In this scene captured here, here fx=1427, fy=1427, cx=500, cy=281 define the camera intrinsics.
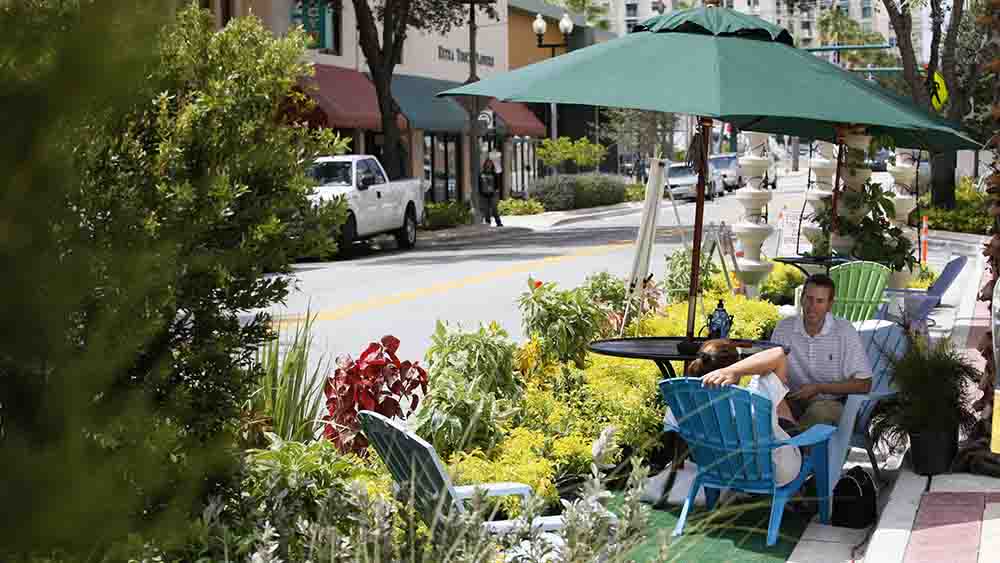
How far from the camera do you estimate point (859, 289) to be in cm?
1218

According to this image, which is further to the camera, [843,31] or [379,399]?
[843,31]

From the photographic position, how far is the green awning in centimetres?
4225

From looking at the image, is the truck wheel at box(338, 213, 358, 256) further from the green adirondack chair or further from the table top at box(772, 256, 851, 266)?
the green adirondack chair

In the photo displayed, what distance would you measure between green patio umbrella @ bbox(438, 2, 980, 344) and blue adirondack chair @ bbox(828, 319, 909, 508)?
142 cm

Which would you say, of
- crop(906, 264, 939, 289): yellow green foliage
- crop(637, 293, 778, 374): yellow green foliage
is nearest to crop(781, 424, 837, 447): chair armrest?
crop(637, 293, 778, 374): yellow green foliage

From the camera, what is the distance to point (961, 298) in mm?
17688

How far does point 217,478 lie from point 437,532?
0.69m

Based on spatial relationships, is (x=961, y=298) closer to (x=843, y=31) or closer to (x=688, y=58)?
(x=688, y=58)

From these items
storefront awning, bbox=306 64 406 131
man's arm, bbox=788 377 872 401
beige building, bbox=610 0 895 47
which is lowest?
man's arm, bbox=788 377 872 401

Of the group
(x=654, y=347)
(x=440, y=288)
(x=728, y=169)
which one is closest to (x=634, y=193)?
(x=728, y=169)

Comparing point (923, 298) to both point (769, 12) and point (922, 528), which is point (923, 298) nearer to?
point (922, 528)

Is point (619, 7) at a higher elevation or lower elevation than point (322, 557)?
higher

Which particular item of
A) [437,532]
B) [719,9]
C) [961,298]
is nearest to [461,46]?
[961,298]

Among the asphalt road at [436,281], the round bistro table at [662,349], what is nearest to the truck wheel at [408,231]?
the asphalt road at [436,281]
